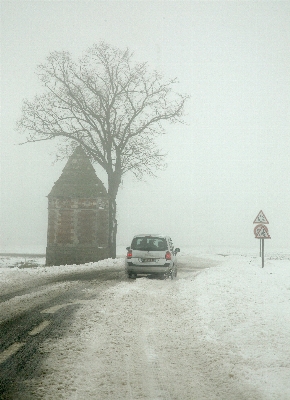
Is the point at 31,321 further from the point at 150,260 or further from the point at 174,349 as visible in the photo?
the point at 150,260

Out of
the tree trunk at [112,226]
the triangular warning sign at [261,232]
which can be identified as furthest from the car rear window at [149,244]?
the tree trunk at [112,226]

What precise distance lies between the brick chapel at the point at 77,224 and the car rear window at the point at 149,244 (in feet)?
51.9

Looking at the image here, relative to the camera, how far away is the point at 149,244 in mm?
16781

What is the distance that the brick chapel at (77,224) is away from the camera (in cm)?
3228

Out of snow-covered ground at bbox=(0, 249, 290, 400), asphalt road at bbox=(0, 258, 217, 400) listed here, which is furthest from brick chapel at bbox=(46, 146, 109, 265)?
snow-covered ground at bbox=(0, 249, 290, 400)

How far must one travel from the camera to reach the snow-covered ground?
4.73m

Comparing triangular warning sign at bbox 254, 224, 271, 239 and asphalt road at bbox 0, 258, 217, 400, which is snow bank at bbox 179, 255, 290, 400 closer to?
asphalt road at bbox 0, 258, 217, 400

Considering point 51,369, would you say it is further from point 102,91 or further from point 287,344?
point 102,91

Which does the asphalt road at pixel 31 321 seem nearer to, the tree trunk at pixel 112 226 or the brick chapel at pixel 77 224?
the tree trunk at pixel 112 226

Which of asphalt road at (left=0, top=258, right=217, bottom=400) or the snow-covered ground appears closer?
the snow-covered ground

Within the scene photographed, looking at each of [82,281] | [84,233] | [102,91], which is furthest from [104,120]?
[82,281]

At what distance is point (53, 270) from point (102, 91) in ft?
48.6

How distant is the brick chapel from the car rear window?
15806 millimetres

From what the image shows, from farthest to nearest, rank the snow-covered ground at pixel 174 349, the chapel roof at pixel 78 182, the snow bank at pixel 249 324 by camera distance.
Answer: the chapel roof at pixel 78 182
the snow bank at pixel 249 324
the snow-covered ground at pixel 174 349
